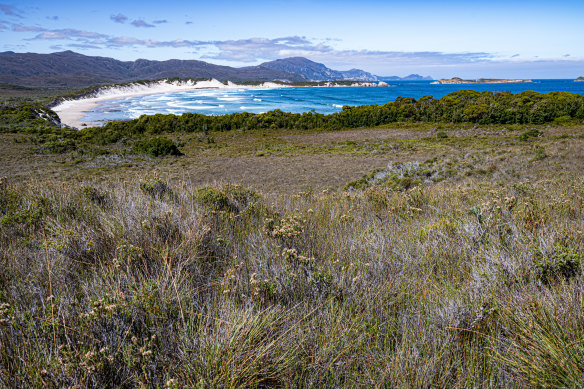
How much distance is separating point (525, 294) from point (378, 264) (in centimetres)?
96

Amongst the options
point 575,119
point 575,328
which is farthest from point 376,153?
point 575,119

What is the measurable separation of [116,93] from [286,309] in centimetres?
11529

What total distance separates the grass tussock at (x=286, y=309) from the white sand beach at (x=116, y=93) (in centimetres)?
4858

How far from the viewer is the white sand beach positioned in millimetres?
50253

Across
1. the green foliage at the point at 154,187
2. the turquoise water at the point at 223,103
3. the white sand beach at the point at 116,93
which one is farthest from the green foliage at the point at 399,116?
the green foliage at the point at 154,187

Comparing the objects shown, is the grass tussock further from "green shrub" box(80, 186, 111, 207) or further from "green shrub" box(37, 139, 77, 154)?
"green shrub" box(37, 139, 77, 154)

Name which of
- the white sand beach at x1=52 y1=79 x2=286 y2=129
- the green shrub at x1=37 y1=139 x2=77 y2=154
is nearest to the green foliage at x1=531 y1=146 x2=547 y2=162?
the green shrub at x1=37 y1=139 x2=77 y2=154

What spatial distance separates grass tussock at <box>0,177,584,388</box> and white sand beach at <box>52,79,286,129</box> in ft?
159

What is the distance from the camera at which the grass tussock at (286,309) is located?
4.73ft

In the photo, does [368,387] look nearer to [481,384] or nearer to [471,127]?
[481,384]

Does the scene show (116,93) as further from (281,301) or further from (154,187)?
(281,301)

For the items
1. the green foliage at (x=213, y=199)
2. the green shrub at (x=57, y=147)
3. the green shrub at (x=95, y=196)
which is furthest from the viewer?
the green shrub at (x=57, y=147)

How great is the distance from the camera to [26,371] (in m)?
1.35

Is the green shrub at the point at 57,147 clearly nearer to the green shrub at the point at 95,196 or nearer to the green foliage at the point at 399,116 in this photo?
the green foliage at the point at 399,116
